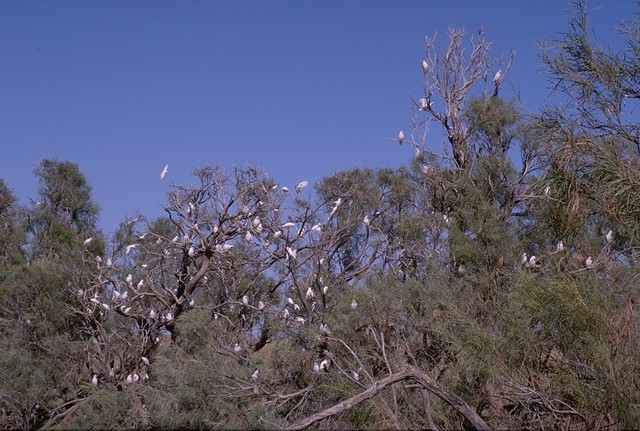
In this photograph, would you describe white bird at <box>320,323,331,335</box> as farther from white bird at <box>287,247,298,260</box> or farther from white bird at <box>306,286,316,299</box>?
white bird at <box>287,247,298,260</box>

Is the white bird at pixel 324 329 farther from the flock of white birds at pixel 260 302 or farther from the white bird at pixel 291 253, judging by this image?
the white bird at pixel 291 253

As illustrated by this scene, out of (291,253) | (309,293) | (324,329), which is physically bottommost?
(324,329)

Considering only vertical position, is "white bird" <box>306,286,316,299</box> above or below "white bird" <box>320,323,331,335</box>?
above

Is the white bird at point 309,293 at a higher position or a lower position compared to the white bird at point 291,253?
lower

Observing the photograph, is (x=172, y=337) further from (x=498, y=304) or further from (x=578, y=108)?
(x=578, y=108)

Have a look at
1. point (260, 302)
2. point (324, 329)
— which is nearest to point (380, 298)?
point (324, 329)

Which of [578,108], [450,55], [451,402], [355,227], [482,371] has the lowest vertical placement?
[451,402]

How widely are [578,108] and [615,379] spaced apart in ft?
7.36

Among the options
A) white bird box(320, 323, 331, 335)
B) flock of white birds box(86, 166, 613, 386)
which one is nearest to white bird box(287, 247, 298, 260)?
flock of white birds box(86, 166, 613, 386)

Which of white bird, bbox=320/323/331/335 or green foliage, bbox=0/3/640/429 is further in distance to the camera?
white bird, bbox=320/323/331/335

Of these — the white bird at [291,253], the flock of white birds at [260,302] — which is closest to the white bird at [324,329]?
the flock of white birds at [260,302]

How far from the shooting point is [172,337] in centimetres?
1150

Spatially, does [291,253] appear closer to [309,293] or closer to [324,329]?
[309,293]

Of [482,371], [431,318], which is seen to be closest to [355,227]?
[431,318]
